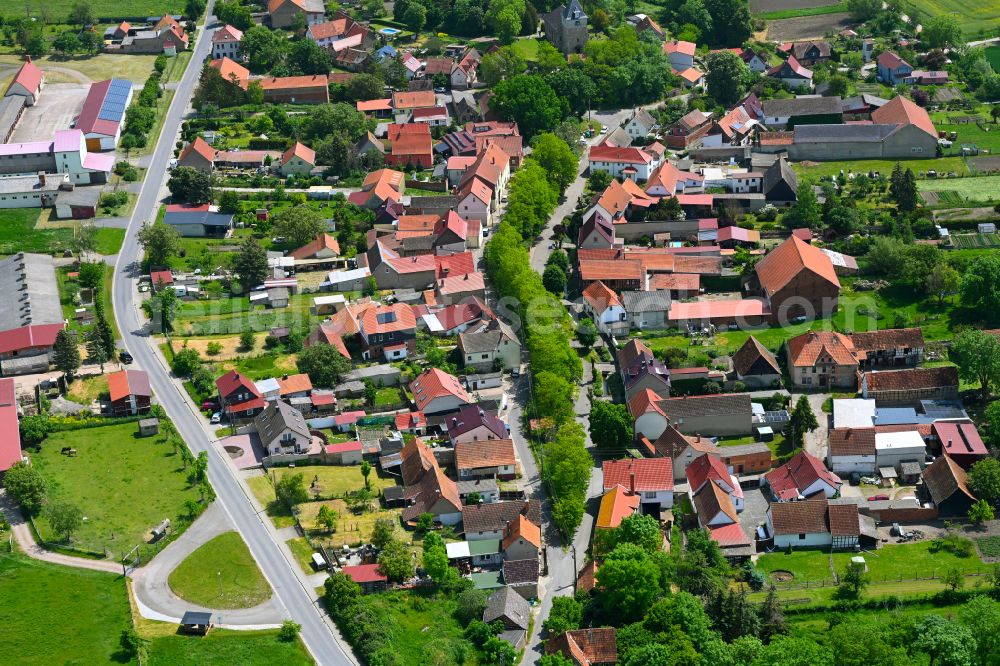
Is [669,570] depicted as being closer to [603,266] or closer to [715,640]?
[715,640]

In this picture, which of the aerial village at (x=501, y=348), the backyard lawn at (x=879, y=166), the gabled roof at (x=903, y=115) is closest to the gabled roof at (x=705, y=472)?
the aerial village at (x=501, y=348)

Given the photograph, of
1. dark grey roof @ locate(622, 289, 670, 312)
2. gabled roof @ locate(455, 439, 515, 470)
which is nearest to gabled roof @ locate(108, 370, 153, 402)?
gabled roof @ locate(455, 439, 515, 470)

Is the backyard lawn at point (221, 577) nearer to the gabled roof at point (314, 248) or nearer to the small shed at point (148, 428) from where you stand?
A: the small shed at point (148, 428)

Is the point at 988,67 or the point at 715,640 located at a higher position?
the point at 715,640

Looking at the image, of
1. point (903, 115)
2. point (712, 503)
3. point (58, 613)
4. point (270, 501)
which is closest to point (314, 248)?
point (270, 501)

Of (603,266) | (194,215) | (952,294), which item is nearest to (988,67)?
(952,294)

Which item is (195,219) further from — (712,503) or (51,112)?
(712,503)

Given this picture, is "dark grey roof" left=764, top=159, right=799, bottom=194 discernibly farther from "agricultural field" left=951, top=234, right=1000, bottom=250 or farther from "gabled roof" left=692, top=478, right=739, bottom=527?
"gabled roof" left=692, top=478, right=739, bottom=527
